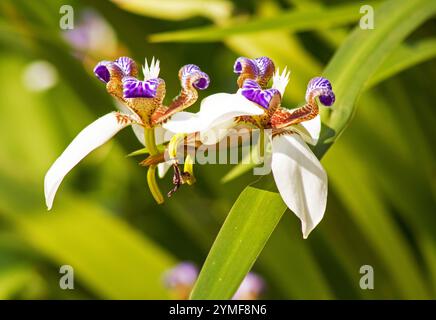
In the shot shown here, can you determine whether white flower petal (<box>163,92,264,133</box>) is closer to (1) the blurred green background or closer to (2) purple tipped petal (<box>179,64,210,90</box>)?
(2) purple tipped petal (<box>179,64,210,90</box>)

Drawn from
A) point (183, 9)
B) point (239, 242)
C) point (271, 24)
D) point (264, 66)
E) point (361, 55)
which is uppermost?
point (183, 9)

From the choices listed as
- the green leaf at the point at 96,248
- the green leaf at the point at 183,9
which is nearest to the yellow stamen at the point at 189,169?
the green leaf at the point at 96,248

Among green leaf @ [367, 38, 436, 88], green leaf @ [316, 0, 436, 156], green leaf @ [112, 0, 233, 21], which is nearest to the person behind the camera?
green leaf @ [316, 0, 436, 156]

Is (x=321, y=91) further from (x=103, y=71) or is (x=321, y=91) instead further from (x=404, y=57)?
(x=404, y=57)

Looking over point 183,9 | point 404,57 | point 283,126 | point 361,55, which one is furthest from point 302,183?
point 183,9

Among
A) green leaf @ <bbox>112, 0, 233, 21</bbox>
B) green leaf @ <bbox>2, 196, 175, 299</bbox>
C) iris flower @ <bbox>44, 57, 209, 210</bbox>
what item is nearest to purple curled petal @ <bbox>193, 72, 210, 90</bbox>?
iris flower @ <bbox>44, 57, 209, 210</bbox>
